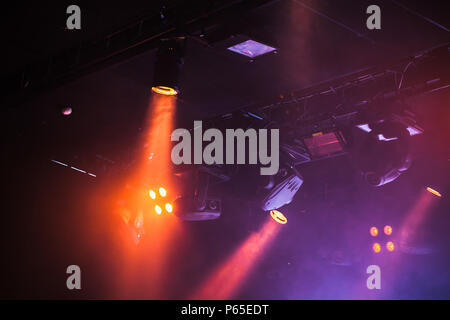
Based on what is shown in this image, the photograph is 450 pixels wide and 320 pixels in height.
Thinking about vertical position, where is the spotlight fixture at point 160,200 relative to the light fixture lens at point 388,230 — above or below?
above

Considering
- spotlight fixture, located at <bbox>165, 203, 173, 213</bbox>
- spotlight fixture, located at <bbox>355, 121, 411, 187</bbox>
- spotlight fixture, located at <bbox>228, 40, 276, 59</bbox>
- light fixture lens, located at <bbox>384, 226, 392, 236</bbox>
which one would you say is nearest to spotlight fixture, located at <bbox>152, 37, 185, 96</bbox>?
spotlight fixture, located at <bbox>228, 40, 276, 59</bbox>

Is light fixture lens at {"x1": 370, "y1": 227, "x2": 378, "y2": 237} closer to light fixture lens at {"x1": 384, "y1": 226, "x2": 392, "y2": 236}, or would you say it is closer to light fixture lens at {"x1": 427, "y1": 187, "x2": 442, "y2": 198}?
light fixture lens at {"x1": 384, "y1": 226, "x2": 392, "y2": 236}

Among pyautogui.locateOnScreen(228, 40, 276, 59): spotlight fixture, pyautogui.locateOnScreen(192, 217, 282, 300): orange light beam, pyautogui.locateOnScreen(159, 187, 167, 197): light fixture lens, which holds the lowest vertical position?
pyautogui.locateOnScreen(192, 217, 282, 300): orange light beam

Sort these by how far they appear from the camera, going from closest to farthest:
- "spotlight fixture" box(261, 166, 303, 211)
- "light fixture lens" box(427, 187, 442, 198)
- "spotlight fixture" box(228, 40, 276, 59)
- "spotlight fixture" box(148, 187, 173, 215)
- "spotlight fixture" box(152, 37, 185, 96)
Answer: "spotlight fixture" box(152, 37, 185, 96) → "spotlight fixture" box(228, 40, 276, 59) → "spotlight fixture" box(261, 166, 303, 211) → "light fixture lens" box(427, 187, 442, 198) → "spotlight fixture" box(148, 187, 173, 215)

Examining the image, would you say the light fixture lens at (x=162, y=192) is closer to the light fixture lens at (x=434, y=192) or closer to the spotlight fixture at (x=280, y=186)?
the spotlight fixture at (x=280, y=186)

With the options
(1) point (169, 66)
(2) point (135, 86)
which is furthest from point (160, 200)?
(1) point (169, 66)

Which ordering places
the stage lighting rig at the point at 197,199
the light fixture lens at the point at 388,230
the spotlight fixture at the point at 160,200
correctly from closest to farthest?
1. the stage lighting rig at the point at 197,199
2. the spotlight fixture at the point at 160,200
3. the light fixture lens at the point at 388,230

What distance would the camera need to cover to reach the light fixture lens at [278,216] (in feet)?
18.4

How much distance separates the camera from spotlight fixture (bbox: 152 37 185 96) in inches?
114

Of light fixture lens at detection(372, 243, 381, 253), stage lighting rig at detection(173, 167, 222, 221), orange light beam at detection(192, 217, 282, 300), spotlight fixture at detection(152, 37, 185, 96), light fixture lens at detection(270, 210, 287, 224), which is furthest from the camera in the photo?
orange light beam at detection(192, 217, 282, 300)

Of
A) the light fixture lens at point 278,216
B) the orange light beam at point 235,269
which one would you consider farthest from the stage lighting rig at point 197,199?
the orange light beam at point 235,269

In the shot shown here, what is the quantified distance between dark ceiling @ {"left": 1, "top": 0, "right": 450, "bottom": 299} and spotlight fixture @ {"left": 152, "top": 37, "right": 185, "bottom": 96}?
25 cm

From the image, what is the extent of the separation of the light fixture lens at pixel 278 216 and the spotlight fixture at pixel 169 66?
295 cm
